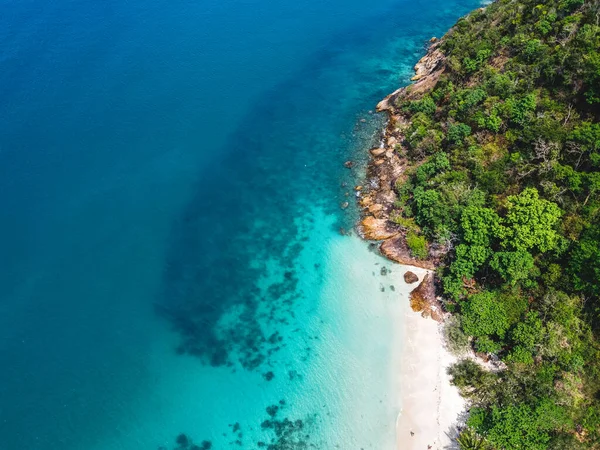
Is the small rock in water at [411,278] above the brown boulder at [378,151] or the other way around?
the other way around

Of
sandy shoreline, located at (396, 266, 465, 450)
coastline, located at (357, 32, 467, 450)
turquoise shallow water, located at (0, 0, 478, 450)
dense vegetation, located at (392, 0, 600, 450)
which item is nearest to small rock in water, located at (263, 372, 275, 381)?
turquoise shallow water, located at (0, 0, 478, 450)

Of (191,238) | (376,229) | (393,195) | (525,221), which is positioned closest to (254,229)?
(191,238)

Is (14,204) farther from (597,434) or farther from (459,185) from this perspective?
(597,434)

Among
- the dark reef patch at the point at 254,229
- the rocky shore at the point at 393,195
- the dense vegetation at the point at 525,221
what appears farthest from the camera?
the rocky shore at the point at 393,195

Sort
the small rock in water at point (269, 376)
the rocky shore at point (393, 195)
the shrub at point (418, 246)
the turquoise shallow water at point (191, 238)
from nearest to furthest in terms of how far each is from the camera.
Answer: the turquoise shallow water at point (191, 238) < the small rock in water at point (269, 376) < the rocky shore at point (393, 195) < the shrub at point (418, 246)

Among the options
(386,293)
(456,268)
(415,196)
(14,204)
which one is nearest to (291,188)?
(415,196)

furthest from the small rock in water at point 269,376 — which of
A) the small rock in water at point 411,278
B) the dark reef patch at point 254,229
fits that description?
the small rock in water at point 411,278

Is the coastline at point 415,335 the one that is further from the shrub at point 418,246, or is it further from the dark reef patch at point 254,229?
the dark reef patch at point 254,229

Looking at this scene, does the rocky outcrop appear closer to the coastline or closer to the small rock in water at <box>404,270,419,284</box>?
the coastline
